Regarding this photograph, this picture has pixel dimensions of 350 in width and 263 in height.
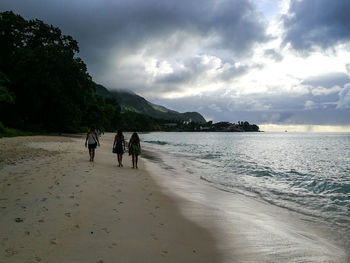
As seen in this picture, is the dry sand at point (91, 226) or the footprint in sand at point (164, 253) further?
the footprint in sand at point (164, 253)

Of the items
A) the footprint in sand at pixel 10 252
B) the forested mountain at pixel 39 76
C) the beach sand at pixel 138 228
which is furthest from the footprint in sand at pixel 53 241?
the forested mountain at pixel 39 76

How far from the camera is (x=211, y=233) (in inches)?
216

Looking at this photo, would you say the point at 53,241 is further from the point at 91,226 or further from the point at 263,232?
the point at 263,232

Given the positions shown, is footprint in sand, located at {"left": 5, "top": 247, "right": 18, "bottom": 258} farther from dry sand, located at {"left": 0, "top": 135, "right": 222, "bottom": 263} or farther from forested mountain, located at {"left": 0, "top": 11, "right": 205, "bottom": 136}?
forested mountain, located at {"left": 0, "top": 11, "right": 205, "bottom": 136}

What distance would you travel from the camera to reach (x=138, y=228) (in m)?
5.19

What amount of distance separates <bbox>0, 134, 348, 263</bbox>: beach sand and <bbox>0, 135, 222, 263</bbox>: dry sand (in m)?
0.01

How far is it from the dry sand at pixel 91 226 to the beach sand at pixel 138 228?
13mm

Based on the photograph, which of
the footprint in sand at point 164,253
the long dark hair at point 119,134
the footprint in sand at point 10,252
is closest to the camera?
the footprint in sand at point 10,252

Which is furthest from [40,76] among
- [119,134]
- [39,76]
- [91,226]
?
[91,226]

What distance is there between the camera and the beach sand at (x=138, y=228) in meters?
4.04

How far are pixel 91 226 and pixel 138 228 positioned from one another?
0.98 m

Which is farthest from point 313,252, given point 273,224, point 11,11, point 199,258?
point 11,11

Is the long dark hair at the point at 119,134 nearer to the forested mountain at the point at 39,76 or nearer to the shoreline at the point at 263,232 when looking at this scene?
the shoreline at the point at 263,232

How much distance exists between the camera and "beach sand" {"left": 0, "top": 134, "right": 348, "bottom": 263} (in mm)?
4043
